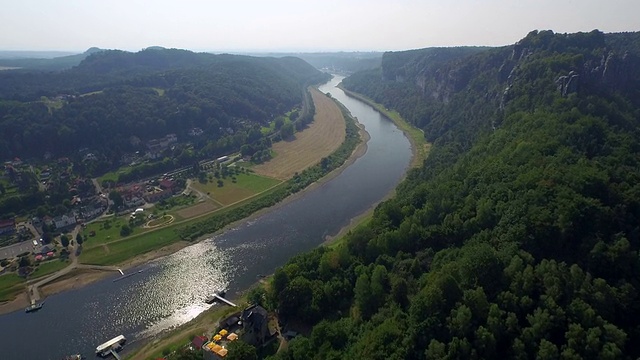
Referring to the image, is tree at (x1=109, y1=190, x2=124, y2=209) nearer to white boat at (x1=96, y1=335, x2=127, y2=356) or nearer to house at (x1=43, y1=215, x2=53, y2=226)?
house at (x1=43, y1=215, x2=53, y2=226)

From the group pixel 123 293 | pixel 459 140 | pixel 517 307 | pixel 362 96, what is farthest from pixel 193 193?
pixel 362 96

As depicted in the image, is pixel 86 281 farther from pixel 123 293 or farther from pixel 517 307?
pixel 517 307

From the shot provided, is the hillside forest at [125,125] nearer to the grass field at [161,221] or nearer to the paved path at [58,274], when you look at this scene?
the grass field at [161,221]

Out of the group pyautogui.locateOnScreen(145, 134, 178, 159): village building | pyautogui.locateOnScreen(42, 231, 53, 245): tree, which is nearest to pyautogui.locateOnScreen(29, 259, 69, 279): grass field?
pyautogui.locateOnScreen(42, 231, 53, 245): tree

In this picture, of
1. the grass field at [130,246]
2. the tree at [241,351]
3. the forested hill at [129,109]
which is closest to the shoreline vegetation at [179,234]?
the grass field at [130,246]

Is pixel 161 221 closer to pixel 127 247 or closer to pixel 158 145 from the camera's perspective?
pixel 127 247

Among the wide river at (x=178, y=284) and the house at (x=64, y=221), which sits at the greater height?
the house at (x=64, y=221)
